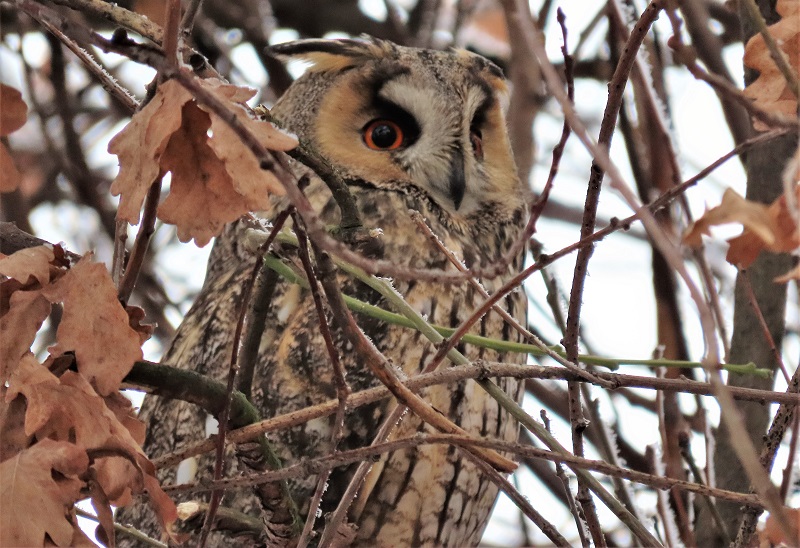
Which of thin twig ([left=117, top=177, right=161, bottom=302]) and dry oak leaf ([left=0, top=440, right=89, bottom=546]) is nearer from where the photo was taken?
dry oak leaf ([left=0, top=440, right=89, bottom=546])

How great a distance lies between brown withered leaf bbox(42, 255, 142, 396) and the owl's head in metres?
1.23

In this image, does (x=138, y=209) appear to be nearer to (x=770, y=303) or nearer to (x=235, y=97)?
(x=235, y=97)

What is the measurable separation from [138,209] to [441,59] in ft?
4.99

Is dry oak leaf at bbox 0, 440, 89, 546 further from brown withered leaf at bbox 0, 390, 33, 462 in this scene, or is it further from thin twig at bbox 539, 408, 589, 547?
thin twig at bbox 539, 408, 589, 547

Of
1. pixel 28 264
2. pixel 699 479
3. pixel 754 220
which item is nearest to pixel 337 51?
pixel 699 479

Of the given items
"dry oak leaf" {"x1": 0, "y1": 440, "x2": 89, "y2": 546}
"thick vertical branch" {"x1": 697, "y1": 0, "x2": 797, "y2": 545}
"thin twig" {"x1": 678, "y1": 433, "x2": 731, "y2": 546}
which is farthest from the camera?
"thick vertical branch" {"x1": 697, "y1": 0, "x2": 797, "y2": 545}

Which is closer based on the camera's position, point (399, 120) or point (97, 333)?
point (97, 333)

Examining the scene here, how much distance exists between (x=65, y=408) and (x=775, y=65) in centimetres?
87

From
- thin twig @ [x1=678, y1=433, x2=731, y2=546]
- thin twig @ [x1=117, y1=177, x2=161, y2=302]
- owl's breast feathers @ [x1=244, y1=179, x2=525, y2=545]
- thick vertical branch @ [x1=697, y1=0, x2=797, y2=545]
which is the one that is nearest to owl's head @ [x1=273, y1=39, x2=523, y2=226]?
owl's breast feathers @ [x1=244, y1=179, x2=525, y2=545]

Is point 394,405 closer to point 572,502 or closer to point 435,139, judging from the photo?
point 572,502

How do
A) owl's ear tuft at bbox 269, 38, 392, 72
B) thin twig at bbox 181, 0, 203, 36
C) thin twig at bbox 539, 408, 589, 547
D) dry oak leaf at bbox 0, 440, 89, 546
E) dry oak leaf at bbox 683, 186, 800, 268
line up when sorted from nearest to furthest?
dry oak leaf at bbox 683, 186, 800, 268, dry oak leaf at bbox 0, 440, 89, 546, thin twig at bbox 181, 0, 203, 36, thin twig at bbox 539, 408, 589, 547, owl's ear tuft at bbox 269, 38, 392, 72

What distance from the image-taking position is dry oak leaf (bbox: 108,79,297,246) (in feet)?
3.69

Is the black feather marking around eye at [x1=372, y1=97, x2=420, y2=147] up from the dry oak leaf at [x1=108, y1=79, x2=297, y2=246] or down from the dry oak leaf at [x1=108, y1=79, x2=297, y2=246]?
up

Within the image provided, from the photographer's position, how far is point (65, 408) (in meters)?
1.14
